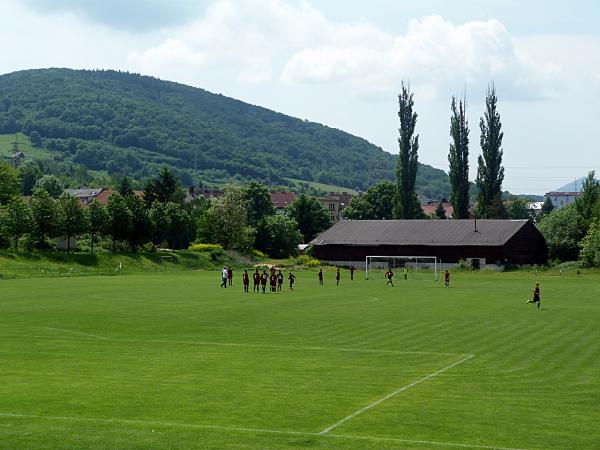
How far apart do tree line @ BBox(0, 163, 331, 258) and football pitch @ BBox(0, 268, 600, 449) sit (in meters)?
57.8

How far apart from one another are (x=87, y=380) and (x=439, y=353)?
12142 mm

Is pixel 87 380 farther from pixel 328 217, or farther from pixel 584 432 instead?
pixel 328 217

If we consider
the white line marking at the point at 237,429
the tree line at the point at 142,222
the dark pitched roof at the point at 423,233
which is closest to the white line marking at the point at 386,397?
the white line marking at the point at 237,429

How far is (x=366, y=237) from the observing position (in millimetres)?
121875

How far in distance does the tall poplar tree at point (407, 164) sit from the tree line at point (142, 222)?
20176 mm

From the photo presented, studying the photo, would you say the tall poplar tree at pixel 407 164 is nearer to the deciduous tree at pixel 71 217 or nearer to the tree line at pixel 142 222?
the tree line at pixel 142 222

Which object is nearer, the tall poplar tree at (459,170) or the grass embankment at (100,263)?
the grass embankment at (100,263)

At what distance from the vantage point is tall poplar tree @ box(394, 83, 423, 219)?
131m

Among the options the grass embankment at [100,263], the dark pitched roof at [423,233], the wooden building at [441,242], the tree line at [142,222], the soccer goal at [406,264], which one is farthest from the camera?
the dark pitched roof at [423,233]

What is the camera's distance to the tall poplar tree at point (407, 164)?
13062cm

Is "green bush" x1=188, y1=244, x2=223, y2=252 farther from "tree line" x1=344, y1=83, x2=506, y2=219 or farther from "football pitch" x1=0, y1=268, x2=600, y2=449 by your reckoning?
"football pitch" x1=0, y1=268, x2=600, y2=449

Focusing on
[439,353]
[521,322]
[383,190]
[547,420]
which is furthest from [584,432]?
[383,190]

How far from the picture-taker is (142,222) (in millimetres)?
113875

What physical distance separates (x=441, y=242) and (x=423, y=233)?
4.48 metres
